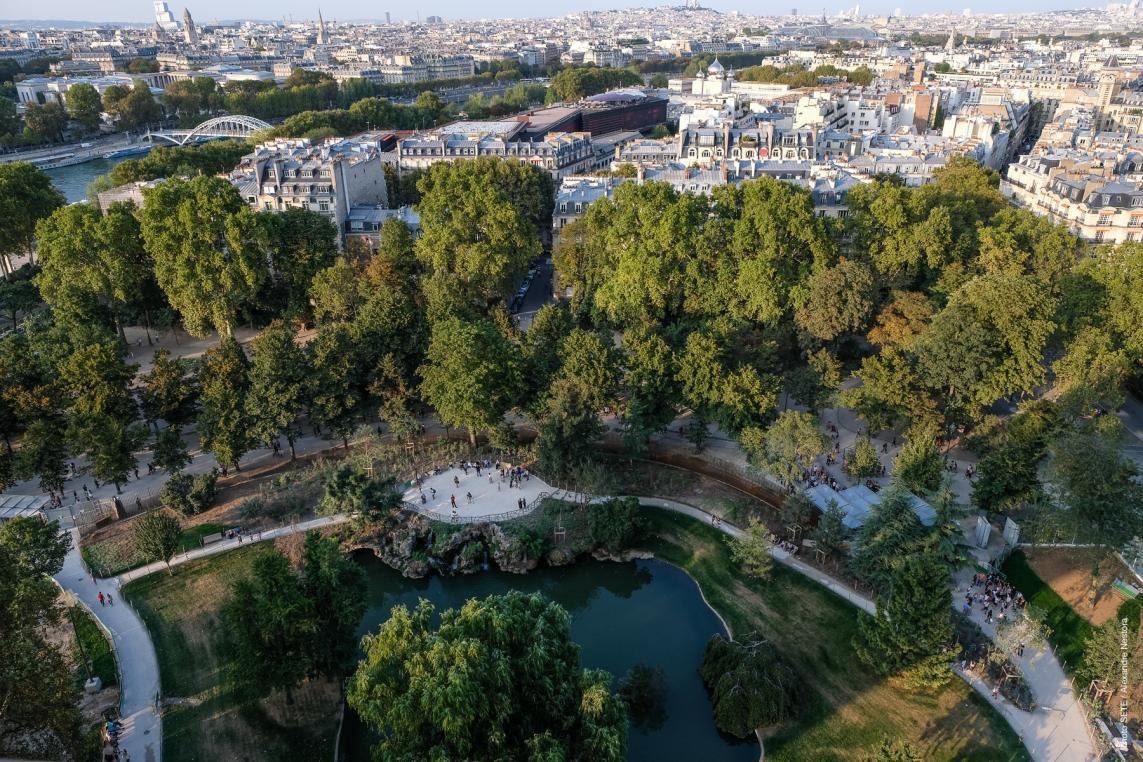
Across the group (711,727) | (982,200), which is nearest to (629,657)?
(711,727)

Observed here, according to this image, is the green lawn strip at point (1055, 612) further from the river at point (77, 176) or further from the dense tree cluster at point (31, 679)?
the river at point (77, 176)

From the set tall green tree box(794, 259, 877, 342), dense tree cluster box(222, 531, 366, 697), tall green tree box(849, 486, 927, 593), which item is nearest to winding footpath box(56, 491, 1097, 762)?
tall green tree box(849, 486, 927, 593)

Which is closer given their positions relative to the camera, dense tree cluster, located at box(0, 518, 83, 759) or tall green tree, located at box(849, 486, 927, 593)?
dense tree cluster, located at box(0, 518, 83, 759)

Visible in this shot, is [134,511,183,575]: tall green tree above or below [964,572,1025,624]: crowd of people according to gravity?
above

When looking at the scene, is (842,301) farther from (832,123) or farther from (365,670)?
(832,123)

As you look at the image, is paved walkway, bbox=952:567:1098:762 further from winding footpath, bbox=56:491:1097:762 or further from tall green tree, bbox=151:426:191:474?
tall green tree, bbox=151:426:191:474

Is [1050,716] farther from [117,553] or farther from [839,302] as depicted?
[117,553]

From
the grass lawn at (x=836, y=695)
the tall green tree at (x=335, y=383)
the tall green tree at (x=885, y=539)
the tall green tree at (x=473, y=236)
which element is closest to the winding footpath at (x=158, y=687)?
the grass lawn at (x=836, y=695)
